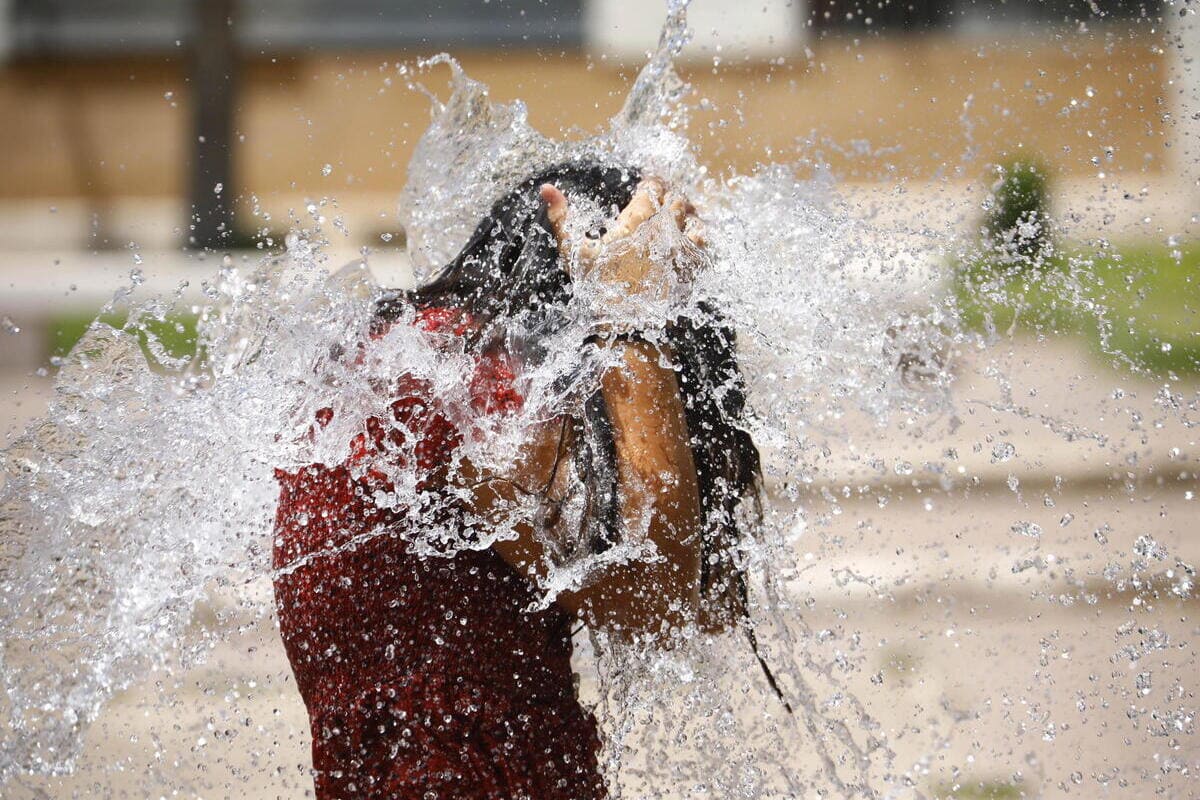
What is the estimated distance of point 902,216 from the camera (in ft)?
19.2

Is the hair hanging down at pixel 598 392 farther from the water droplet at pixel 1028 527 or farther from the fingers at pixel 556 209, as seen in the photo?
the water droplet at pixel 1028 527

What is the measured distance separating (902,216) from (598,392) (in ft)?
14.9

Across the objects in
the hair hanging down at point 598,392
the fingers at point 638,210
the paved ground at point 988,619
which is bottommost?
the paved ground at point 988,619

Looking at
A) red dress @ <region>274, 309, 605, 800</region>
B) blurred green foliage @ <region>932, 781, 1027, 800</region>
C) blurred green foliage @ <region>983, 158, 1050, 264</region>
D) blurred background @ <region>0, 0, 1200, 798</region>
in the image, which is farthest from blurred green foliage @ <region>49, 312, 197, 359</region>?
red dress @ <region>274, 309, 605, 800</region>

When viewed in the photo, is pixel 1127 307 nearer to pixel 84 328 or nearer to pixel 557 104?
pixel 557 104

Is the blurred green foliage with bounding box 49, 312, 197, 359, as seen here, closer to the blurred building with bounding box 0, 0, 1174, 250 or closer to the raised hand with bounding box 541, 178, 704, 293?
the blurred building with bounding box 0, 0, 1174, 250

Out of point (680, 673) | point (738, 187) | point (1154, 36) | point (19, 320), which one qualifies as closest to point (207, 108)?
point (19, 320)

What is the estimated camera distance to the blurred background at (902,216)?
3.97 m

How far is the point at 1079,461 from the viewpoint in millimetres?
5359

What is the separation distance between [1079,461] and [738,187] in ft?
11.2

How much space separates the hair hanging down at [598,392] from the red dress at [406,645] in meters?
0.11

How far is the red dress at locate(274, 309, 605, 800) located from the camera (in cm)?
156

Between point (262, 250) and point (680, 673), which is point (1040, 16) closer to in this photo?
point (262, 250)

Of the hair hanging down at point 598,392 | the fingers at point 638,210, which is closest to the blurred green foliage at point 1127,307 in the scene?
the hair hanging down at point 598,392
